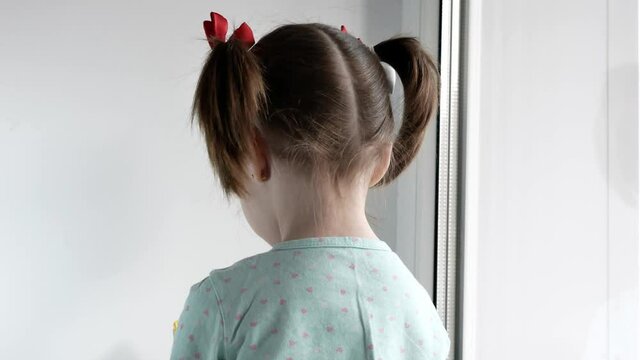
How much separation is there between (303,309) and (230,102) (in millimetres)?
200

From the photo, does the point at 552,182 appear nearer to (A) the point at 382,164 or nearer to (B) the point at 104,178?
(A) the point at 382,164

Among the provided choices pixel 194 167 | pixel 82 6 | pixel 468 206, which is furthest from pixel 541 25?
pixel 82 6

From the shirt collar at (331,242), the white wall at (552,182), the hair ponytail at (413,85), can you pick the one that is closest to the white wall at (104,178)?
the white wall at (552,182)

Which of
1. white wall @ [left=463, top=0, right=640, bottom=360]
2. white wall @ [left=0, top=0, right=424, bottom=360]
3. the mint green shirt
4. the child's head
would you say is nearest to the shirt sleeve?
the mint green shirt

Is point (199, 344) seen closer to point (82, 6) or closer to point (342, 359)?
point (342, 359)

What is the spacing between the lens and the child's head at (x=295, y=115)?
2.11 feet

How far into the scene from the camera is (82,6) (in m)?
1.23

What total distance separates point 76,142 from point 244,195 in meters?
0.62

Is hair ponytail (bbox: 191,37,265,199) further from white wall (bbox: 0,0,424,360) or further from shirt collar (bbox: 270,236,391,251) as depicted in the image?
white wall (bbox: 0,0,424,360)

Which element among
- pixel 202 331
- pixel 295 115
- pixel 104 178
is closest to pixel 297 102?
pixel 295 115

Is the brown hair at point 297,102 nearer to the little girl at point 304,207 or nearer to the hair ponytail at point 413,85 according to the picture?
the little girl at point 304,207

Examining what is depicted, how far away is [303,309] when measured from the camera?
60cm

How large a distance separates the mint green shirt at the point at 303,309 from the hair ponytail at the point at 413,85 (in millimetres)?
216

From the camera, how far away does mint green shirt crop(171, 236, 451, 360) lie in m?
0.60
